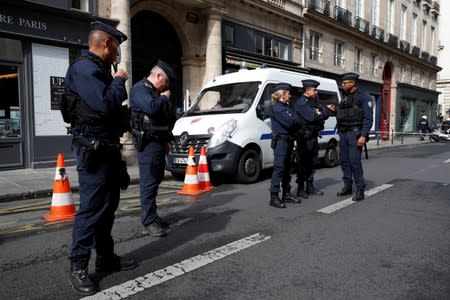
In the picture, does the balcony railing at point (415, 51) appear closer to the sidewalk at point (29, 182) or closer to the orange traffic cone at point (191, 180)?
the sidewalk at point (29, 182)

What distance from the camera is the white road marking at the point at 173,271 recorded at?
9.66 ft

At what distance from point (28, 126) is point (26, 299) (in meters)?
8.07

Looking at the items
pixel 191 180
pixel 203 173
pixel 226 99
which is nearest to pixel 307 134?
pixel 203 173

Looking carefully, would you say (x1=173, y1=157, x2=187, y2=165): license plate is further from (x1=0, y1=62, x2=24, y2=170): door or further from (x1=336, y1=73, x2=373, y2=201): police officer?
(x1=0, y1=62, x2=24, y2=170): door

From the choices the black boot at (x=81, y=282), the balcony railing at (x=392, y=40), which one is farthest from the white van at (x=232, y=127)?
the balcony railing at (x=392, y=40)

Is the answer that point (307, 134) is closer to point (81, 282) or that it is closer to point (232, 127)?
point (232, 127)

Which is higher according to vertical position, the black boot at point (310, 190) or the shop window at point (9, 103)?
the shop window at point (9, 103)

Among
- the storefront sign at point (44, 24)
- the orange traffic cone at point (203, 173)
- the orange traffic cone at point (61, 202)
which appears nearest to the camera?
the orange traffic cone at point (61, 202)

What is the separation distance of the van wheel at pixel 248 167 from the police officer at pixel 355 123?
2.15 meters

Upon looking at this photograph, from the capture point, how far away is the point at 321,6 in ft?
72.6

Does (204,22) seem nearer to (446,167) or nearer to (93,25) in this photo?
(446,167)

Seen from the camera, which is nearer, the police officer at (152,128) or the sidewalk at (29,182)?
the police officer at (152,128)

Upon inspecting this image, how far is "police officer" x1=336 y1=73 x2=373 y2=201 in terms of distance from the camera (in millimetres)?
6301

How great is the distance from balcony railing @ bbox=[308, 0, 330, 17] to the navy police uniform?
1600 cm
